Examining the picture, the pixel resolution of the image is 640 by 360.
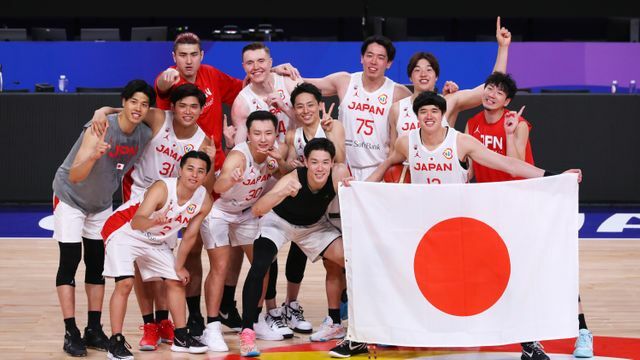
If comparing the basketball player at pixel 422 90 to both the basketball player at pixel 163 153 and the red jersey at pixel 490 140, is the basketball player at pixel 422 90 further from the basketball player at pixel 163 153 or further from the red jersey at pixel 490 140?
the basketball player at pixel 163 153

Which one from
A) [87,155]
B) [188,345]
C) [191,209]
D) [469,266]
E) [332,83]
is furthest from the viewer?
[332,83]

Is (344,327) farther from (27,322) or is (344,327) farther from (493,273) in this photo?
(27,322)

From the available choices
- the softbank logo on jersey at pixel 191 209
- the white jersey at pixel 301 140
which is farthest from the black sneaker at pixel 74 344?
the white jersey at pixel 301 140

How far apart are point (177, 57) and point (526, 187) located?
7.28 feet

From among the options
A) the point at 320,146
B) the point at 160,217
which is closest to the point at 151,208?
the point at 160,217

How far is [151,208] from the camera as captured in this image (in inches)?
229

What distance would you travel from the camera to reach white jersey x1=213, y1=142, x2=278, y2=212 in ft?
20.3

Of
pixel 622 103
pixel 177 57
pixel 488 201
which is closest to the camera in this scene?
pixel 488 201

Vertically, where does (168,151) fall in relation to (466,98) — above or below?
below

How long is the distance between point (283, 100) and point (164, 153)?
81 centimetres

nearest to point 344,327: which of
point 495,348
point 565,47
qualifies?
point 495,348

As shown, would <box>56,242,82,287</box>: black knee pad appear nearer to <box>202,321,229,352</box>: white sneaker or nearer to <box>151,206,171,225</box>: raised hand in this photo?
<box>151,206,171,225</box>: raised hand

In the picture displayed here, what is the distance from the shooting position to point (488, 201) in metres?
5.60

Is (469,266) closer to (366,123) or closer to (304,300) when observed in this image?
(366,123)
